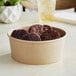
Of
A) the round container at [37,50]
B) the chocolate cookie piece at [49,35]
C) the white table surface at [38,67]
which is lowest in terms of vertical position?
the white table surface at [38,67]

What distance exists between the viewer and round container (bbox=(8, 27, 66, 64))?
64 centimetres

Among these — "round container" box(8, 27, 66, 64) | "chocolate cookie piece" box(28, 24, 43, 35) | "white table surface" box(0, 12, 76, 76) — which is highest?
"chocolate cookie piece" box(28, 24, 43, 35)

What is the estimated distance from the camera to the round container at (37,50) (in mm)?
636

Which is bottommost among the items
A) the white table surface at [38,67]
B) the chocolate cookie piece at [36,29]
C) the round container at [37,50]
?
the white table surface at [38,67]

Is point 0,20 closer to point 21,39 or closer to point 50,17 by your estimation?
point 50,17

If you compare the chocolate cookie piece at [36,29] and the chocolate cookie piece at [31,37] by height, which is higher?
the chocolate cookie piece at [36,29]

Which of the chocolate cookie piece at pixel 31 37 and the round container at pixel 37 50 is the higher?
the chocolate cookie piece at pixel 31 37

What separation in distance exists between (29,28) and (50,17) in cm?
48

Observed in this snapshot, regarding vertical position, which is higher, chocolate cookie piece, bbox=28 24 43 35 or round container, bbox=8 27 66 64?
chocolate cookie piece, bbox=28 24 43 35

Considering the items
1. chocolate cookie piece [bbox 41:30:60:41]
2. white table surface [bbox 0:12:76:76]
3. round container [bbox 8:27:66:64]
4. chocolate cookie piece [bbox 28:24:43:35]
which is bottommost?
white table surface [bbox 0:12:76:76]

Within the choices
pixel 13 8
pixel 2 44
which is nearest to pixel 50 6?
pixel 13 8

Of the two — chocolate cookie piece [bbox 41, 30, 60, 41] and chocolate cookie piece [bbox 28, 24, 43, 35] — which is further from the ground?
chocolate cookie piece [bbox 28, 24, 43, 35]

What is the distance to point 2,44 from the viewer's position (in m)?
0.86

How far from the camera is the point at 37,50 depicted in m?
0.64
